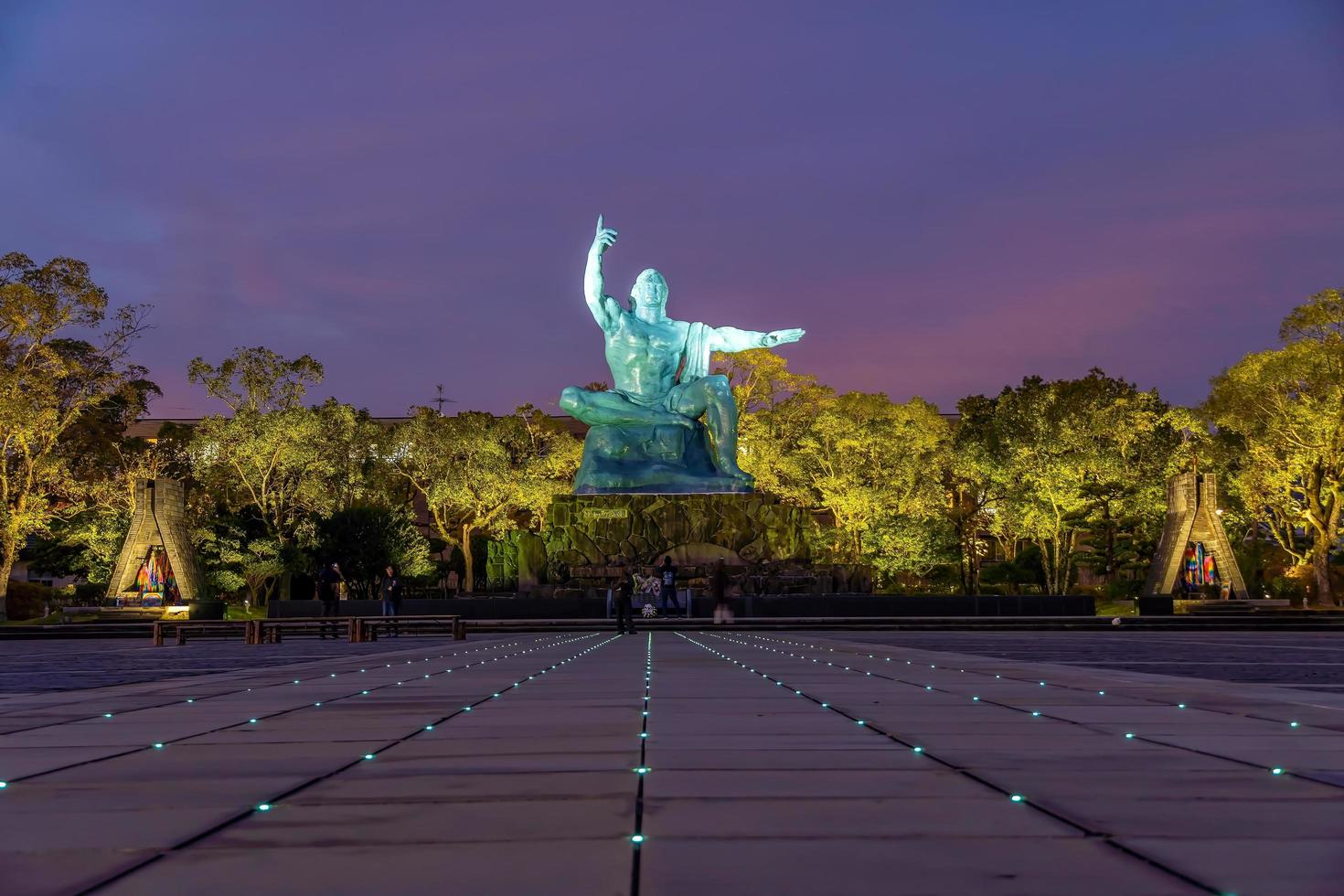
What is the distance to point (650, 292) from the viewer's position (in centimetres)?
3716

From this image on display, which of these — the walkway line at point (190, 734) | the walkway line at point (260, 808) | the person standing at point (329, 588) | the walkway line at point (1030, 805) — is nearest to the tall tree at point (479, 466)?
the person standing at point (329, 588)

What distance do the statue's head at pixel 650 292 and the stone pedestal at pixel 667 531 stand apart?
5.96 m

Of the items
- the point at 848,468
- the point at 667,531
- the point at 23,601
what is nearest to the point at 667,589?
the point at 667,531

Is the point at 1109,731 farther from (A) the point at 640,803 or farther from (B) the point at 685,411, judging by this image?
(B) the point at 685,411

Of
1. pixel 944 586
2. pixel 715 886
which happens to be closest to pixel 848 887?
pixel 715 886

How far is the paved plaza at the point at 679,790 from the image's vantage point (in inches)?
108

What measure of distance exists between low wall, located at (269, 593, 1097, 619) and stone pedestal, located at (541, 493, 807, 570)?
2.76 m

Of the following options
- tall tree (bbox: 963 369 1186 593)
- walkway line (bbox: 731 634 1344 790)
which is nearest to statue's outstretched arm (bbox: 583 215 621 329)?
tall tree (bbox: 963 369 1186 593)

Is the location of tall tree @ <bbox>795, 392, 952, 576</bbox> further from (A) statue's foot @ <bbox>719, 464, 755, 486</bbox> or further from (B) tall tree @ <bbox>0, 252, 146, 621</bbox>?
(B) tall tree @ <bbox>0, 252, 146, 621</bbox>

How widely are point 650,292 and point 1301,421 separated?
19.9m

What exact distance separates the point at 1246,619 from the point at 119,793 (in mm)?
28797

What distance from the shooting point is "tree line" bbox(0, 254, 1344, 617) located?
37438mm

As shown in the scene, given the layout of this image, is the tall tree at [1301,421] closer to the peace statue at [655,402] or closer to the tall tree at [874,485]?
the tall tree at [874,485]

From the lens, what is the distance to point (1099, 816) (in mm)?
3373
